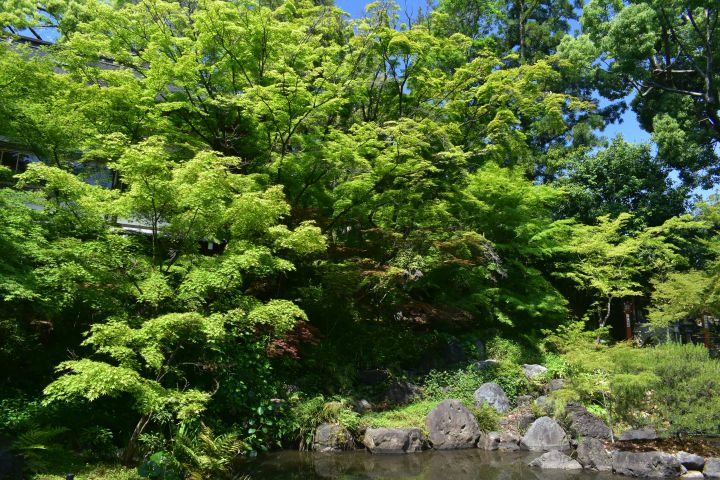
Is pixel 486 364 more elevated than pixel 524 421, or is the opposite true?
pixel 486 364

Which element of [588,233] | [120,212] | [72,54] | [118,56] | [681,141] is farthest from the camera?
[681,141]

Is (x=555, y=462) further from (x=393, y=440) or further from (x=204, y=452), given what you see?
(x=204, y=452)

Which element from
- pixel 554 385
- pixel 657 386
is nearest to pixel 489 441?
pixel 554 385

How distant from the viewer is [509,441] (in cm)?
1109

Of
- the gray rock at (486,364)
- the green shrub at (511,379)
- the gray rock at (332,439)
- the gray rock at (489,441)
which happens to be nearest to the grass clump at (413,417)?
the gray rock at (489,441)

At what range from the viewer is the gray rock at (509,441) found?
10.9 m

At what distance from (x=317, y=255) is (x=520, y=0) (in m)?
24.3

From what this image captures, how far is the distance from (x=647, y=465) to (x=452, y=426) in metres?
3.88

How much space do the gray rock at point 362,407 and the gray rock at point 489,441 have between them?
280 cm

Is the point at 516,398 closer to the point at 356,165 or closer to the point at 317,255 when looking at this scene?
the point at 317,255

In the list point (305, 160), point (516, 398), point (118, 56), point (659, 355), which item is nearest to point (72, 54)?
point (118, 56)

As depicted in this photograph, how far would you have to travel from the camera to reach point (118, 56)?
12.7 meters

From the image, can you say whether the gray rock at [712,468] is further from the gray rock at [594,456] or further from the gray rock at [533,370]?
the gray rock at [533,370]

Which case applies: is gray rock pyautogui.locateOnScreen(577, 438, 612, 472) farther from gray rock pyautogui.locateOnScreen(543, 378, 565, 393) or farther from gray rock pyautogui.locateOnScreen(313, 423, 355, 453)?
gray rock pyautogui.locateOnScreen(313, 423, 355, 453)
